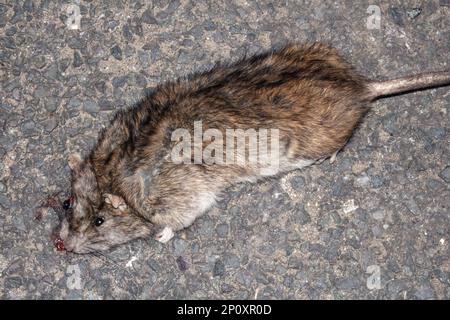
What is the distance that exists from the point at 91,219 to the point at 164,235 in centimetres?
64

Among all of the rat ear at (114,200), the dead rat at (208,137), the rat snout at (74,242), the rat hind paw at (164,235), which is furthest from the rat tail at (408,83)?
the rat snout at (74,242)

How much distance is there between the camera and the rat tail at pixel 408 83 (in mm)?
4883

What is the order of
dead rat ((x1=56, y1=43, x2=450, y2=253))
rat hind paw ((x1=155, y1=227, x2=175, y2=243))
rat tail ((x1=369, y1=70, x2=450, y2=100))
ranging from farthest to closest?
1. rat hind paw ((x1=155, y1=227, x2=175, y2=243))
2. rat tail ((x1=369, y1=70, x2=450, y2=100))
3. dead rat ((x1=56, y1=43, x2=450, y2=253))

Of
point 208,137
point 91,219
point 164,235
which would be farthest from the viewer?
point 164,235

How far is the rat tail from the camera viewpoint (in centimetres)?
488

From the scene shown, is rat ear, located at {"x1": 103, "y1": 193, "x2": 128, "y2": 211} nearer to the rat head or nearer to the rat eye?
the rat head

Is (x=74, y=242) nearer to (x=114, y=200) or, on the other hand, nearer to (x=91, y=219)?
(x=91, y=219)

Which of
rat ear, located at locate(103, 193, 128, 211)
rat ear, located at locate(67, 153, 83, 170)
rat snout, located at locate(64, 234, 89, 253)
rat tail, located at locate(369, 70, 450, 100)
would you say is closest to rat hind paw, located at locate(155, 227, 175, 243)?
rat ear, located at locate(103, 193, 128, 211)

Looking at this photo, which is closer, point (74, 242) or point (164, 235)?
point (74, 242)

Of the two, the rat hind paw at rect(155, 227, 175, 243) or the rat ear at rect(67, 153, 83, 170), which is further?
the rat hind paw at rect(155, 227, 175, 243)

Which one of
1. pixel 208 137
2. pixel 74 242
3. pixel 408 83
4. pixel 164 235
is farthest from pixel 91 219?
pixel 408 83

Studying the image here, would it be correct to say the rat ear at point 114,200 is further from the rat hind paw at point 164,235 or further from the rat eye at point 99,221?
the rat hind paw at point 164,235

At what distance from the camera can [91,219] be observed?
190 inches

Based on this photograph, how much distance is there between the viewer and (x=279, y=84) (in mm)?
4633
